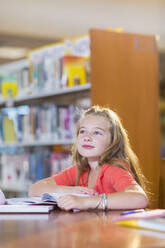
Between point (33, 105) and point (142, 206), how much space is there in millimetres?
3471

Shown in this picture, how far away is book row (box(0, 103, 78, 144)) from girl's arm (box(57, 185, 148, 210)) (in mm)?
2616

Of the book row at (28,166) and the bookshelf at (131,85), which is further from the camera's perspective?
the book row at (28,166)

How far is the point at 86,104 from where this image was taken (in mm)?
3889

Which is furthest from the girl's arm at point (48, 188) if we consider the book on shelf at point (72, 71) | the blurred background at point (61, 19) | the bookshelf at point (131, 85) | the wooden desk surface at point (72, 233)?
the blurred background at point (61, 19)

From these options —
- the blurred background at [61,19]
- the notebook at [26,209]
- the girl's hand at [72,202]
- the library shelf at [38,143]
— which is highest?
the blurred background at [61,19]

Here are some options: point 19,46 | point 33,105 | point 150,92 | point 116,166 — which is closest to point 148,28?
point 19,46

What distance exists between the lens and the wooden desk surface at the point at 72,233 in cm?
89

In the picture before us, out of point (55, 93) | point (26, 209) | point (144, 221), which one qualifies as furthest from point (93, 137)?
point (55, 93)

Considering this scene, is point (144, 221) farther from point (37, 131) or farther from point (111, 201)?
point (37, 131)

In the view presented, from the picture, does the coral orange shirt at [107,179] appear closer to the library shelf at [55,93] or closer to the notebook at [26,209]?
the notebook at [26,209]

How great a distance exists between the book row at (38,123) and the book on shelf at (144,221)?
2910 millimetres

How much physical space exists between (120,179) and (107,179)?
9 cm

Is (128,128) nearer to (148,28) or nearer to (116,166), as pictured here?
(116,166)

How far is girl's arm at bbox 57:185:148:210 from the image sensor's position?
1.38 meters
